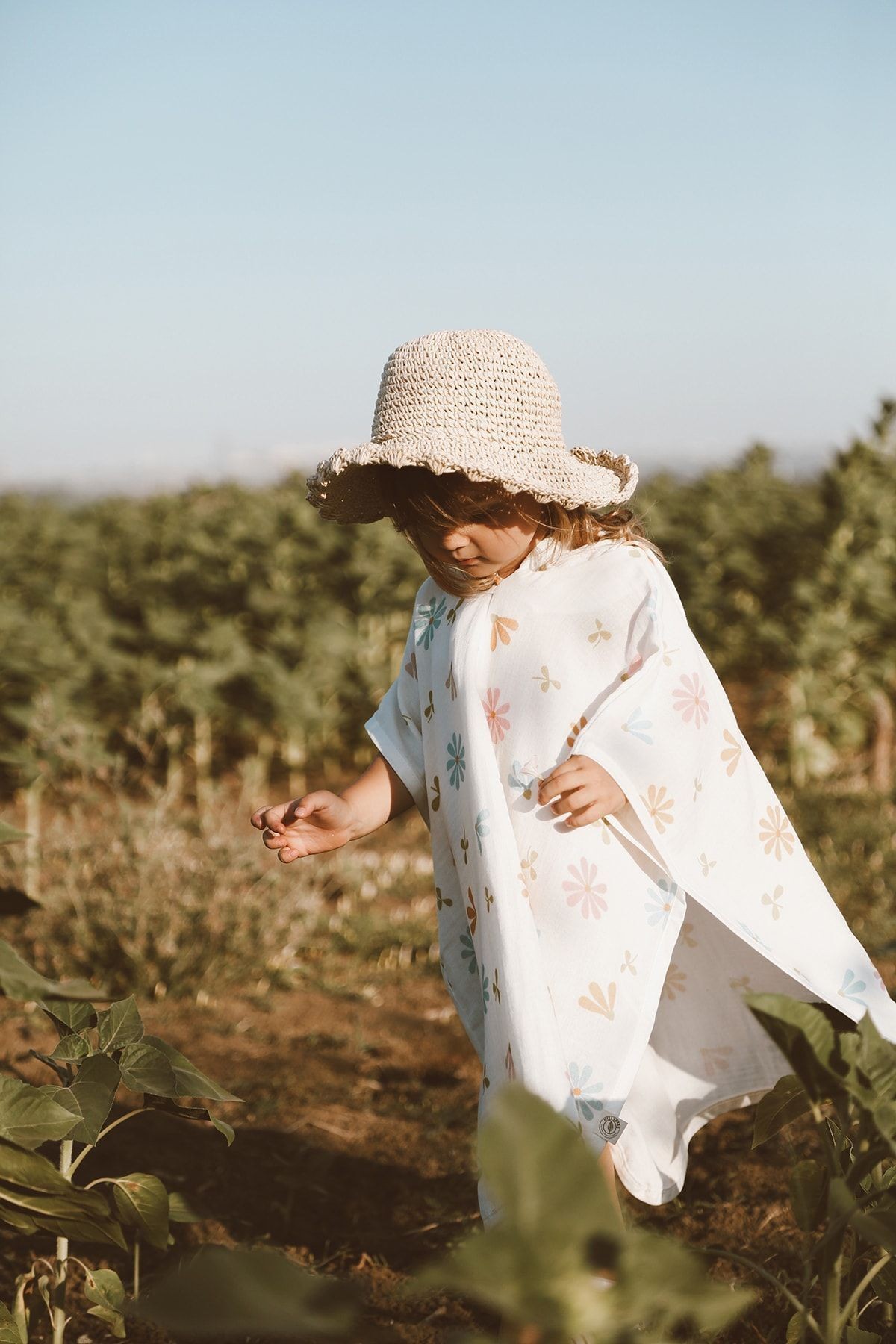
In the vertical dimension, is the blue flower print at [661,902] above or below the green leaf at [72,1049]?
above

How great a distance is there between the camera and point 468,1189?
8.28ft

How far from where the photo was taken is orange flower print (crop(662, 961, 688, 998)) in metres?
2.05

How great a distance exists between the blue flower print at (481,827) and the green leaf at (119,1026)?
0.59 metres

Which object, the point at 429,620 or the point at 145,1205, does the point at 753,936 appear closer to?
the point at 429,620

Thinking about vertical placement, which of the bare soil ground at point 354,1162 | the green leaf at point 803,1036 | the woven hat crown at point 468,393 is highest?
the woven hat crown at point 468,393

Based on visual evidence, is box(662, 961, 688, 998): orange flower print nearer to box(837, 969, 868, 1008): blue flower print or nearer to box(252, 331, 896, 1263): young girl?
box(252, 331, 896, 1263): young girl

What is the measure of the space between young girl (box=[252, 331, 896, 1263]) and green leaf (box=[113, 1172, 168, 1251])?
1.57 feet

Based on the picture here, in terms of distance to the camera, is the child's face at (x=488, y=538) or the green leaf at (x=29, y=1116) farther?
the child's face at (x=488, y=538)

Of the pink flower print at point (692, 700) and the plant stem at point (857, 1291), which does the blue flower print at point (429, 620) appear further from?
the plant stem at point (857, 1291)

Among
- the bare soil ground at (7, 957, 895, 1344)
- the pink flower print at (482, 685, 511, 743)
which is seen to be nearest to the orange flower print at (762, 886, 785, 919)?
the pink flower print at (482, 685, 511, 743)

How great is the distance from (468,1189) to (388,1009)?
1196 mm

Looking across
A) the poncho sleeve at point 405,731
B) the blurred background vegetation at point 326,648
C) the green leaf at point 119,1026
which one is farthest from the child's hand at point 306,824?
the blurred background vegetation at point 326,648

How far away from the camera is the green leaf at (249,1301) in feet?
2.38

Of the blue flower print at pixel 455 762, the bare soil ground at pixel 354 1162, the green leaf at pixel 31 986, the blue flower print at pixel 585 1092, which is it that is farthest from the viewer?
the bare soil ground at pixel 354 1162
